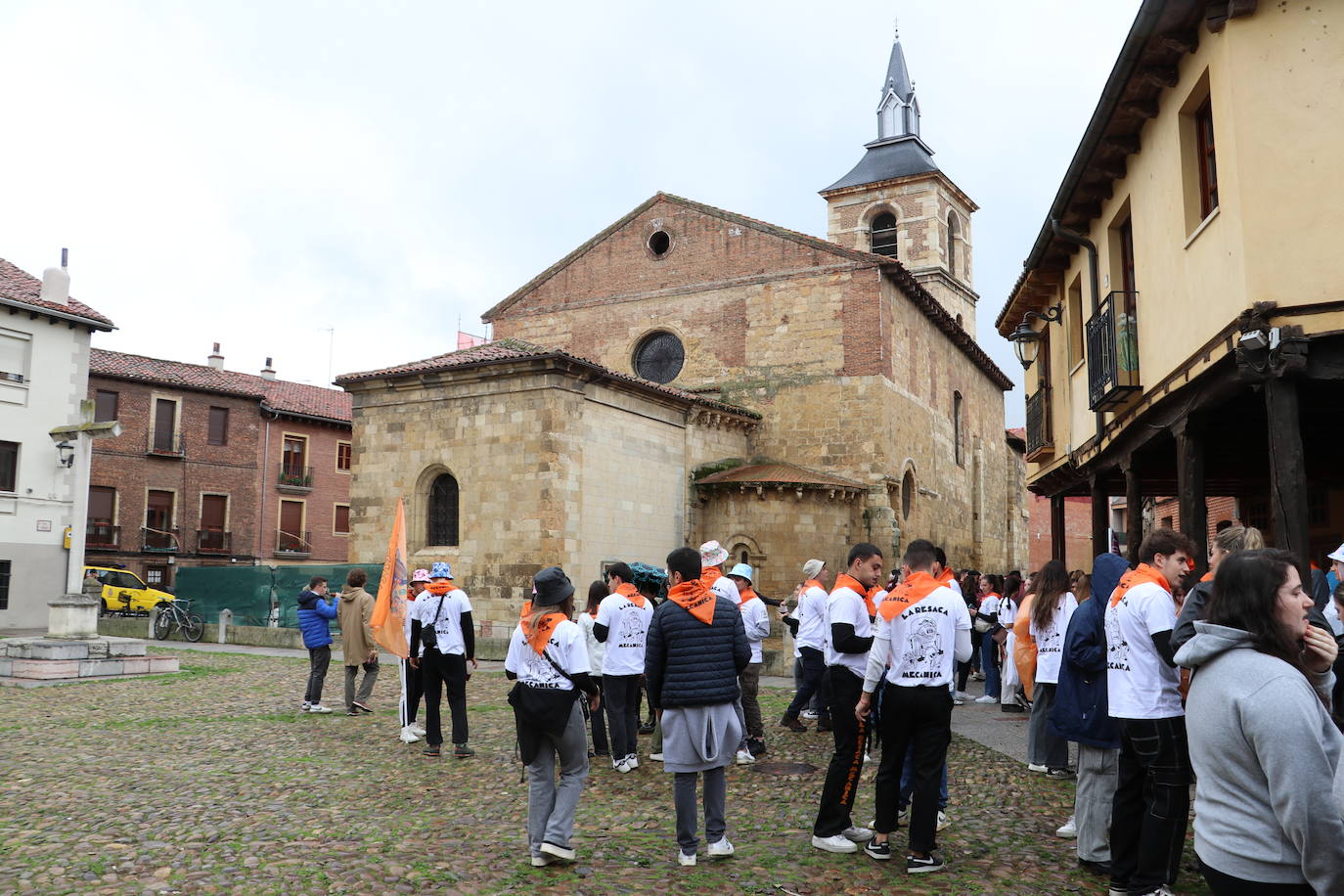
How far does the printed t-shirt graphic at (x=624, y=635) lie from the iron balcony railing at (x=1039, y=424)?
927cm

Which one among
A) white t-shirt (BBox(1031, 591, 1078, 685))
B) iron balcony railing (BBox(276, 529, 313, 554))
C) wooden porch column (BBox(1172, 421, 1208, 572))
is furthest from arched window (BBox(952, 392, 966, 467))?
iron balcony railing (BBox(276, 529, 313, 554))

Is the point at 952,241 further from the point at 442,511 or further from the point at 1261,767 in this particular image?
the point at 1261,767

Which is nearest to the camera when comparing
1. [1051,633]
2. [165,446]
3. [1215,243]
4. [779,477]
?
[1051,633]

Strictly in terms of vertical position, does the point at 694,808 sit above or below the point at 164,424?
below

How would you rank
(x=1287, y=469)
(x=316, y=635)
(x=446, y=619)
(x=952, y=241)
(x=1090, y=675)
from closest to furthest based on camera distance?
(x=1090, y=675) < (x=1287, y=469) < (x=446, y=619) < (x=316, y=635) < (x=952, y=241)

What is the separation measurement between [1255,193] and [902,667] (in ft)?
15.9

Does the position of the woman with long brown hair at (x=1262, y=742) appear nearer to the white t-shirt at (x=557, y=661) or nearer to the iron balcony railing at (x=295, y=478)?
the white t-shirt at (x=557, y=661)

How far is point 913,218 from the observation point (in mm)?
39438

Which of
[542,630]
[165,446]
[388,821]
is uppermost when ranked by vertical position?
[165,446]

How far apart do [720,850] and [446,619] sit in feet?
13.9

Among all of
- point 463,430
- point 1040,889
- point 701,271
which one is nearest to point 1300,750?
point 1040,889

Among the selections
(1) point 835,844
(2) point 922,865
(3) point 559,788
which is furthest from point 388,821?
(2) point 922,865

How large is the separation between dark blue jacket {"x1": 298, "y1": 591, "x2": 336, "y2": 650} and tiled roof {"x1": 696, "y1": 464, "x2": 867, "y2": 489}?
12.7 meters

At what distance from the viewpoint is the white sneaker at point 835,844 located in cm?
586
